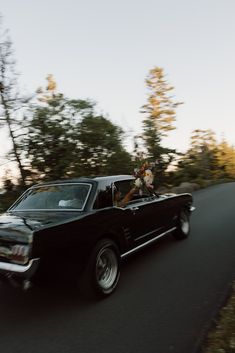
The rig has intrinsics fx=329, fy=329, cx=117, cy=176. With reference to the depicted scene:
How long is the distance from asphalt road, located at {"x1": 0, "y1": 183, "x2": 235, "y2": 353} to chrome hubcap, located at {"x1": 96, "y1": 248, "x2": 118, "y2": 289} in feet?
0.65

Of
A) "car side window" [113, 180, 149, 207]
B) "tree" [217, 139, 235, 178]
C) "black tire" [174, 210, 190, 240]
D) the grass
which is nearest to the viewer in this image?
the grass

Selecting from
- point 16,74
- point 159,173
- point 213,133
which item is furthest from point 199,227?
point 213,133

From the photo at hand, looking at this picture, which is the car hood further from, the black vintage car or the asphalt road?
the asphalt road

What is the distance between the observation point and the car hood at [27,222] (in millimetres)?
3612

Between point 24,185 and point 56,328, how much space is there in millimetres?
9972

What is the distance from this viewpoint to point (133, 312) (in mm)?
3807

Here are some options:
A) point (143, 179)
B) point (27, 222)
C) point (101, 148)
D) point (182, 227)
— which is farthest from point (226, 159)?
point (27, 222)

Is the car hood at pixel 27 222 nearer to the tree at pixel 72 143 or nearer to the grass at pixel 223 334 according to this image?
the grass at pixel 223 334

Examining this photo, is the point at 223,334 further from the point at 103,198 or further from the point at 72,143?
the point at 72,143

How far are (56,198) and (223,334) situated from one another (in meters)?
2.84

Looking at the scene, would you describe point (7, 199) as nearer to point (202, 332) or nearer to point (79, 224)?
point (79, 224)

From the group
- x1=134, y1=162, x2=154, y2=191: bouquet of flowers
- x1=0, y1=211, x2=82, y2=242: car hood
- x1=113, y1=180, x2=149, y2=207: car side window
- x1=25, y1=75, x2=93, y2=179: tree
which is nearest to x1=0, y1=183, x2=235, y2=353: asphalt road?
x1=0, y1=211, x2=82, y2=242: car hood

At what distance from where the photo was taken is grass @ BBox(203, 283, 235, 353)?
2.78 metres

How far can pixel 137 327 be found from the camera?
11.3ft
